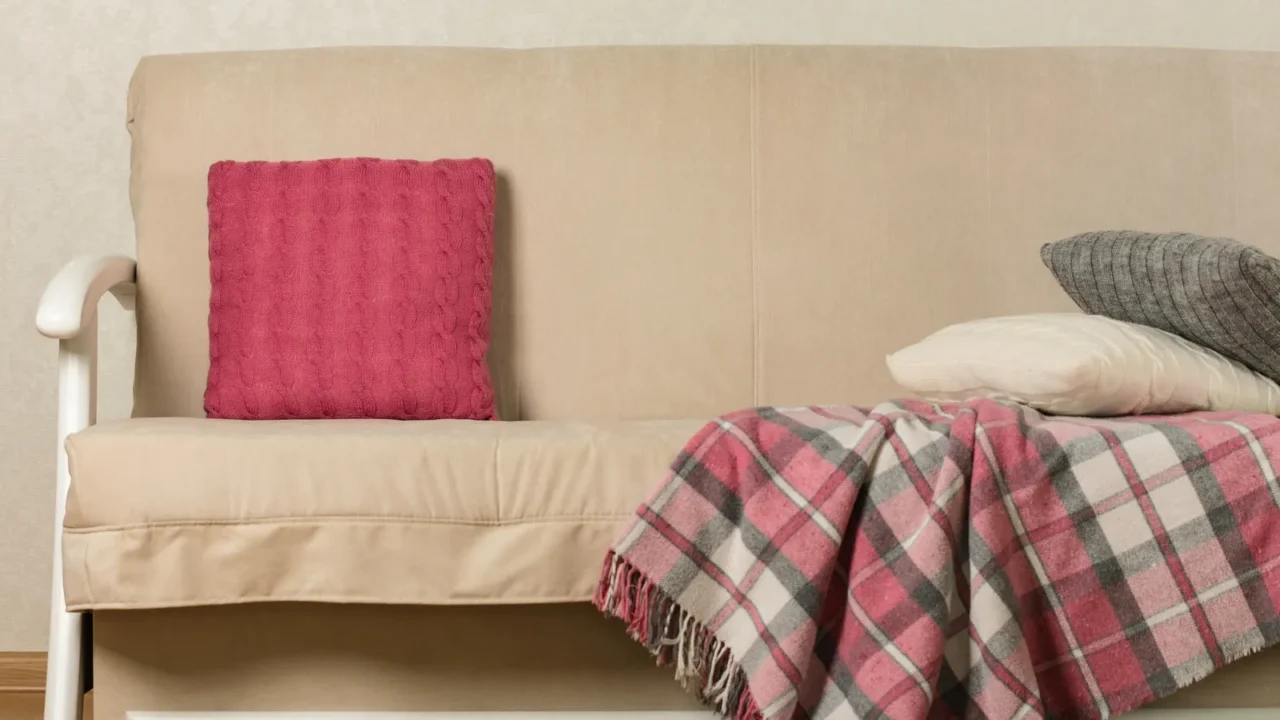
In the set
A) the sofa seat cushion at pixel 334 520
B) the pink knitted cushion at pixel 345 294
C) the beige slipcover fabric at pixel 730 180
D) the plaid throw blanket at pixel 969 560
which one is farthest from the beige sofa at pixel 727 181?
the plaid throw blanket at pixel 969 560

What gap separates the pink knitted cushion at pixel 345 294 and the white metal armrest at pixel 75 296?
15 cm

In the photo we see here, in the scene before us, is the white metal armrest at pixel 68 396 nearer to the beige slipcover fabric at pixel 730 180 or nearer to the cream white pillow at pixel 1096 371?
the beige slipcover fabric at pixel 730 180

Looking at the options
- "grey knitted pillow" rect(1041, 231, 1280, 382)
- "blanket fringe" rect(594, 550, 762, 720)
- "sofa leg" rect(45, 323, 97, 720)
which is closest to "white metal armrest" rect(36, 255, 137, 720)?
"sofa leg" rect(45, 323, 97, 720)

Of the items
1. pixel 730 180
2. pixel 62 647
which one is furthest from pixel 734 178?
pixel 62 647

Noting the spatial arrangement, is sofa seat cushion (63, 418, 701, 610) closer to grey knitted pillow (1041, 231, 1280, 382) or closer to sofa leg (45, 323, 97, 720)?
sofa leg (45, 323, 97, 720)

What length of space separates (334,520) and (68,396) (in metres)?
0.45

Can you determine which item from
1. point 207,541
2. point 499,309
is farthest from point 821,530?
point 499,309

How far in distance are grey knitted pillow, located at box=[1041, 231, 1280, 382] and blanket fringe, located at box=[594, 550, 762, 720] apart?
69 cm

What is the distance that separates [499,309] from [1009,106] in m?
0.89

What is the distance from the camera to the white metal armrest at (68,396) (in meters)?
1.30

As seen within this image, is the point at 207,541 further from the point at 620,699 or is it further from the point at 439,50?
the point at 439,50

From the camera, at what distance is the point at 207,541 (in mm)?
1207

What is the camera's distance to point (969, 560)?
1123 millimetres

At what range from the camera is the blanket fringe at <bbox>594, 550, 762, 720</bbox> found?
1.14 meters
